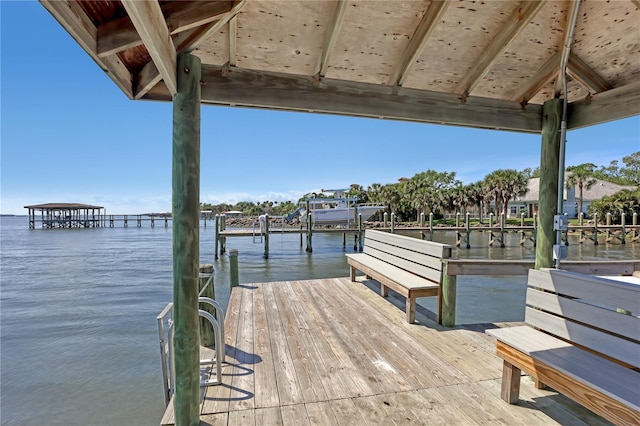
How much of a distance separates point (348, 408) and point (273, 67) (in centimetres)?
257

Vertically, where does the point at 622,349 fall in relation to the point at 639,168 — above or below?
below

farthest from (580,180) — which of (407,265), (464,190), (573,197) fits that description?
(407,265)

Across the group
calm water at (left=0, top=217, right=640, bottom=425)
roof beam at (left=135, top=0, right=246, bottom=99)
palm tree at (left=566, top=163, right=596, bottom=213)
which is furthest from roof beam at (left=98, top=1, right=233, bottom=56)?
palm tree at (left=566, top=163, right=596, bottom=213)

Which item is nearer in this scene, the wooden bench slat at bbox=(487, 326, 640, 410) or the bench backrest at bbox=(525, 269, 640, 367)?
the wooden bench slat at bbox=(487, 326, 640, 410)

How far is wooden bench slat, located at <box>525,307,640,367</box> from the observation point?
1719 millimetres

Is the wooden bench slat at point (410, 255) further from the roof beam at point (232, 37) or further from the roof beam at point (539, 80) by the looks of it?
the roof beam at point (232, 37)

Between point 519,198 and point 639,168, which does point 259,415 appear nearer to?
point 519,198

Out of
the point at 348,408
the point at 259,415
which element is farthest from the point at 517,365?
the point at 259,415

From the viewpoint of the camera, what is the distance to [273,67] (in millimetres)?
2639

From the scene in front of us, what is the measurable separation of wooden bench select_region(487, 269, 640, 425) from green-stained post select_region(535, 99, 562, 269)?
735 mm

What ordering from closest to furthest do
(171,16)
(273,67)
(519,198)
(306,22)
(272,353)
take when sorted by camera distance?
1. (171,16)
2. (306,22)
3. (273,67)
4. (272,353)
5. (519,198)

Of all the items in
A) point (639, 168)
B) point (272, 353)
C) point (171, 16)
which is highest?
point (639, 168)

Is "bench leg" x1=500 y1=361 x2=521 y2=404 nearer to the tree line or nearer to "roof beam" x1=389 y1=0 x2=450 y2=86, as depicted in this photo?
"roof beam" x1=389 y1=0 x2=450 y2=86

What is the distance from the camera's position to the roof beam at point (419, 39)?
238cm
